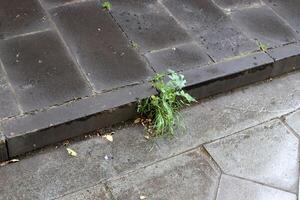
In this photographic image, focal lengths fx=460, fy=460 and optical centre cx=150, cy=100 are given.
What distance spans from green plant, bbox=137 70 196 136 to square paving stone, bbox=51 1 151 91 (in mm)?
213

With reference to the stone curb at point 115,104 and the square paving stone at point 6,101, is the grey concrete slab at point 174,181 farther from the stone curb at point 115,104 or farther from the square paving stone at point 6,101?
the square paving stone at point 6,101

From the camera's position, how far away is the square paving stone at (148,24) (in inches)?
157

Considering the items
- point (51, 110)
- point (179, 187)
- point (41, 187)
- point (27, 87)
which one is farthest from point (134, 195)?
point (27, 87)

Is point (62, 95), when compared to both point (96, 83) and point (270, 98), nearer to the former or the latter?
point (96, 83)

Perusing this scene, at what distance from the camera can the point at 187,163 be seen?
3322 millimetres

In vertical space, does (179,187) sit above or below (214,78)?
below

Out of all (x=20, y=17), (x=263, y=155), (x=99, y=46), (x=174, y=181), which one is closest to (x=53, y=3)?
(x=20, y=17)

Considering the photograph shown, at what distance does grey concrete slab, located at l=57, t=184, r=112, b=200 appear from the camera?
3.01 meters

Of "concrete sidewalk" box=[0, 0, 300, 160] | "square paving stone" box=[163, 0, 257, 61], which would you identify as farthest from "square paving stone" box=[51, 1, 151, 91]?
"square paving stone" box=[163, 0, 257, 61]

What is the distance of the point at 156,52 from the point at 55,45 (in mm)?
837

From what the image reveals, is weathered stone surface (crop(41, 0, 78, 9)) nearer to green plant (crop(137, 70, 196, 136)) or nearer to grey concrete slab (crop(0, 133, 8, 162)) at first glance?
green plant (crop(137, 70, 196, 136))

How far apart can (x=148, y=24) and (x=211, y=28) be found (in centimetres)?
58

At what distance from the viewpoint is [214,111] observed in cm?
371

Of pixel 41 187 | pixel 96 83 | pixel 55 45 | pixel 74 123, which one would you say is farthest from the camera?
pixel 55 45
